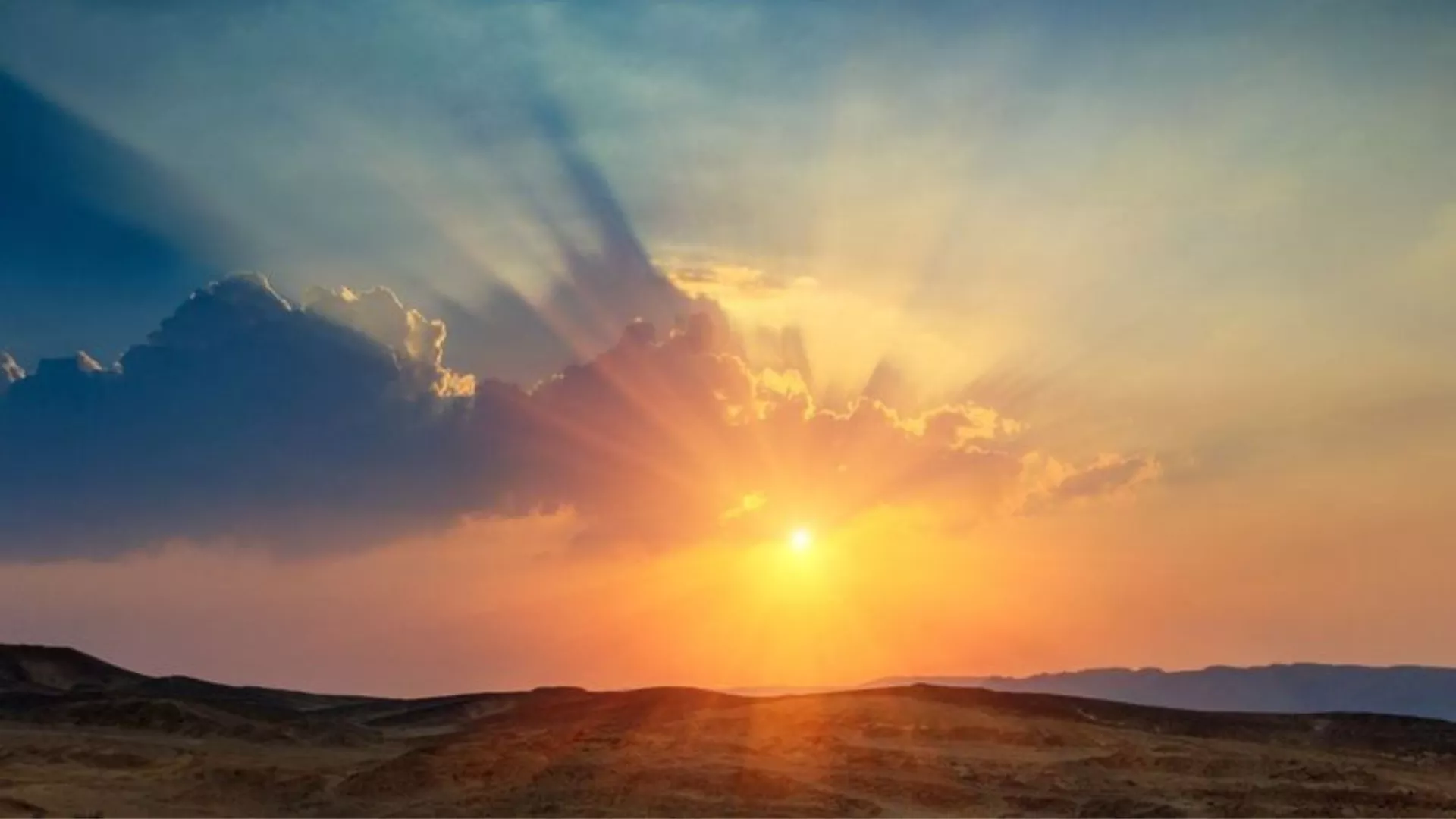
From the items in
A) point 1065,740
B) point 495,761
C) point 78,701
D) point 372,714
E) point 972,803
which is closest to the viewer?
point 972,803

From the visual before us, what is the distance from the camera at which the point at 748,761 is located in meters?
57.3

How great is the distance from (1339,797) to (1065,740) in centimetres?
1664

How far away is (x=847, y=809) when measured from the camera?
4753 cm

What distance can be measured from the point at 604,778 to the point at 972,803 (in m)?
16.1

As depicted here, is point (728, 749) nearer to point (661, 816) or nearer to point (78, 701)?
point (661, 816)

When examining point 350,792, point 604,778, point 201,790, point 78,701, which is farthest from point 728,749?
point 78,701

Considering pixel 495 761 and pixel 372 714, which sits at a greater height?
pixel 372 714

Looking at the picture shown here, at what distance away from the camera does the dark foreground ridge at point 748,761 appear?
160ft

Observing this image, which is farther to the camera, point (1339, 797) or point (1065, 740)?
point (1065, 740)

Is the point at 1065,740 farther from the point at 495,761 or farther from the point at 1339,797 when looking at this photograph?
the point at 495,761

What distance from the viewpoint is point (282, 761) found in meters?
65.5

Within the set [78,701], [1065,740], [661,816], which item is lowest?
[661,816]

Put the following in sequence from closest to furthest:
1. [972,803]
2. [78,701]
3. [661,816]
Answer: [661,816] → [972,803] → [78,701]

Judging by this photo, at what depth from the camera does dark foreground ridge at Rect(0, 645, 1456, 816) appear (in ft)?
160
